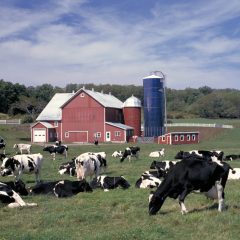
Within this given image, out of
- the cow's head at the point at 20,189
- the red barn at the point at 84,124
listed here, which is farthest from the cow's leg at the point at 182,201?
the red barn at the point at 84,124

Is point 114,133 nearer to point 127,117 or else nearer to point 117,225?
point 127,117

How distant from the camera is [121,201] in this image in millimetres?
13578

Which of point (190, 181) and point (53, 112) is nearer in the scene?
point (190, 181)

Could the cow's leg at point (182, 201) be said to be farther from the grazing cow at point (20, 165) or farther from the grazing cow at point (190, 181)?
the grazing cow at point (20, 165)

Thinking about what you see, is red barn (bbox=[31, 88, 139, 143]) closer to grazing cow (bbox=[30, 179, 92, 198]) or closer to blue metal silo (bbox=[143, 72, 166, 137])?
blue metal silo (bbox=[143, 72, 166, 137])

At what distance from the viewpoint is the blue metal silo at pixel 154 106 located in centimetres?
7331

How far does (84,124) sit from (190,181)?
5942cm

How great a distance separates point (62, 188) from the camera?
15.9 m

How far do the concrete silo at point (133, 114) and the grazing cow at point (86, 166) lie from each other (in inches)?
2154

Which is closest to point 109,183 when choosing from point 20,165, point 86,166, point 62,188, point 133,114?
point 86,166

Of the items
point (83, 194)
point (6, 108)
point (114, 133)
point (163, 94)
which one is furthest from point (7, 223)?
point (6, 108)

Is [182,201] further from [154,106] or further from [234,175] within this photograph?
[154,106]

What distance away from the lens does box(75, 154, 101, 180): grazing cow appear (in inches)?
748

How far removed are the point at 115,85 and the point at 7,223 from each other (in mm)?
156584
